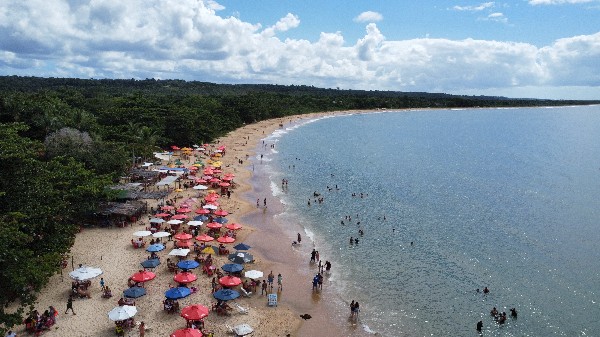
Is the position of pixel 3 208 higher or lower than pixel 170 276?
higher

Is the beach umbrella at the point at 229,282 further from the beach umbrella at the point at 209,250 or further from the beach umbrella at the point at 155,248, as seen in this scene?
the beach umbrella at the point at 155,248

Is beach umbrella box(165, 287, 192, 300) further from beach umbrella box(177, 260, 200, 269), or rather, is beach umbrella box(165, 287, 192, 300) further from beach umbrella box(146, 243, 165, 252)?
beach umbrella box(146, 243, 165, 252)

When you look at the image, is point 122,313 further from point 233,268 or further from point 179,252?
point 179,252

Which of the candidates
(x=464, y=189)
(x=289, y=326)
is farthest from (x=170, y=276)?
(x=464, y=189)

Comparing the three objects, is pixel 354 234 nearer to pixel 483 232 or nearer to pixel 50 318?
pixel 483 232

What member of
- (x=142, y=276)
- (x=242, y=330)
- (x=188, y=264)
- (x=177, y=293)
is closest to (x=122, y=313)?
(x=177, y=293)

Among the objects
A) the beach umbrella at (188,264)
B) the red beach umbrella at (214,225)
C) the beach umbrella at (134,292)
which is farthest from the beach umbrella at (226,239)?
the beach umbrella at (134,292)
